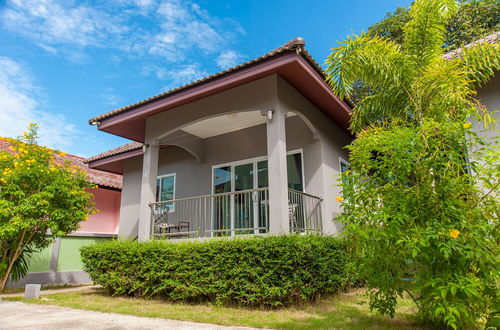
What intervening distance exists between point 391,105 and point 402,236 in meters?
2.06

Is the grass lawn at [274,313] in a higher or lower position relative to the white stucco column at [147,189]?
lower

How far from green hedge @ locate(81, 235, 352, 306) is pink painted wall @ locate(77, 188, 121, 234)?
7.14 metres

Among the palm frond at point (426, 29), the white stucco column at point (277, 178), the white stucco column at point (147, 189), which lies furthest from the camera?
the white stucco column at point (147, 189)

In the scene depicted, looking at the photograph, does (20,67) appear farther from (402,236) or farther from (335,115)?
(402,236)

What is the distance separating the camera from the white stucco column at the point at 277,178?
6133mm

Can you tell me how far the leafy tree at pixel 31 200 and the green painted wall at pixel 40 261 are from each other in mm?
960

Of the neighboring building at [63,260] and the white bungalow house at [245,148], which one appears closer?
the white bungalow house at [245,148]

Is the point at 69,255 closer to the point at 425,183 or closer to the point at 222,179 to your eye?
the point at 222,179

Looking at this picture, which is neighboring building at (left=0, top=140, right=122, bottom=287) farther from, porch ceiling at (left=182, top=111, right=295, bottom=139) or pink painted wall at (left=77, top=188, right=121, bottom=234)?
porch ceiling at (left=182, top=111, right=295, bottom=139)

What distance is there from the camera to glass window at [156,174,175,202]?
1111cm

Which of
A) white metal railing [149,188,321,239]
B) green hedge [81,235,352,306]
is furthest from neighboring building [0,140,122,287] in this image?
green hedge [81,235,352,306]

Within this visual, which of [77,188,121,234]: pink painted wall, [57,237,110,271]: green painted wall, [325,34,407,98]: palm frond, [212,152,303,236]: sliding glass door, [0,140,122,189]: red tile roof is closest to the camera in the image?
[325,34,407,98]: palm frond

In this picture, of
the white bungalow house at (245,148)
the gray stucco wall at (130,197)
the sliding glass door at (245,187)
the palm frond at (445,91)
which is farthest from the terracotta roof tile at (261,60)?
the gray stucco wall at (130,197)

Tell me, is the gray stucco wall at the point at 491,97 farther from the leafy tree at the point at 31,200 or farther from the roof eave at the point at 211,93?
the leafy tree at the point at 31,200
